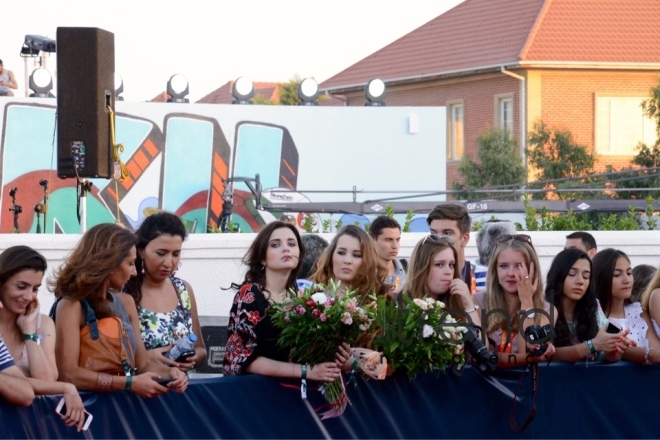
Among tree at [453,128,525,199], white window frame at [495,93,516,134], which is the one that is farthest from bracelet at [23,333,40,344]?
white window frame at [495,93,516,134]

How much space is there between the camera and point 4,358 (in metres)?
5.17

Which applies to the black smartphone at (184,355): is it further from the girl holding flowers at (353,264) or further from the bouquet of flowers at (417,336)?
the girl holding flowers at (353,264)

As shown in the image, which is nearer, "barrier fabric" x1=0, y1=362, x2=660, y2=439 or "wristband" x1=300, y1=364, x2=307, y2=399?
"barrier fabric" x1=0, y1=362, x2=660, y2=439

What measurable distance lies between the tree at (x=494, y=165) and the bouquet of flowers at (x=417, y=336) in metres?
26.3

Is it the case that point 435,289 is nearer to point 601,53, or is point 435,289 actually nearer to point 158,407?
point 158,407

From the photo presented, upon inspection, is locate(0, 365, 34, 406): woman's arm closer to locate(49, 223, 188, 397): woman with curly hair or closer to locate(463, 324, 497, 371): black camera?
locate(49, 223, 188, 397): woman with curly hair

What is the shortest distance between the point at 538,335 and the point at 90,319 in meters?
2.35

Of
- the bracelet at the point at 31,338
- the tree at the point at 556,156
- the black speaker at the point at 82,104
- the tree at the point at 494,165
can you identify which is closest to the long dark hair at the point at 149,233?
the bracelet at the point at 31,338

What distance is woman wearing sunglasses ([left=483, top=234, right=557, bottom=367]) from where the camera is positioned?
6.18 metres

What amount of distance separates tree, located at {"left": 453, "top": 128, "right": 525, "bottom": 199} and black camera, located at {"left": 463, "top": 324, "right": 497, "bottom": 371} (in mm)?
26135

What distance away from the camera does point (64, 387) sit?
5.24 meters

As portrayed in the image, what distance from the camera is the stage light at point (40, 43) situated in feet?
66.4

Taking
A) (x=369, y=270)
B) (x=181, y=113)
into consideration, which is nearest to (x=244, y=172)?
(x=181, y=113)

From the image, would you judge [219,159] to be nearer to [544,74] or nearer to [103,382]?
[544,74]
